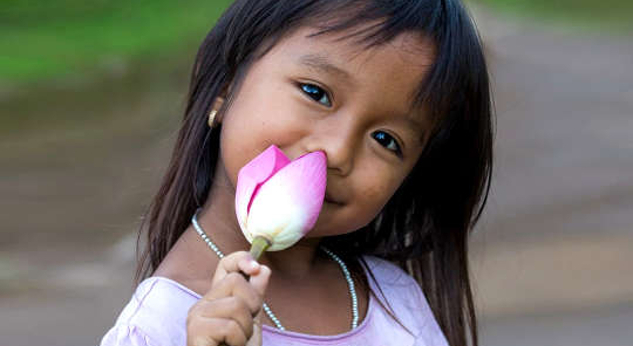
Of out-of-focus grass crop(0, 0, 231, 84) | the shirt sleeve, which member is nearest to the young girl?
the shirt sleeve

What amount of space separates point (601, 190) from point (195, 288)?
9.08 ft

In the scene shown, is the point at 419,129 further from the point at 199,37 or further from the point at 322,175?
the point at 199,37

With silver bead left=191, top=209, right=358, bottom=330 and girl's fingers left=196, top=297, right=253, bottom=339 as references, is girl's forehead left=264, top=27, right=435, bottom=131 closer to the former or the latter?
silver bead left=191, top=209, right=358, bottom=330

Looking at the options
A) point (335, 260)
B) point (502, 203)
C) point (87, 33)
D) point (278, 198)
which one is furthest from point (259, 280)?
point (87, 33)

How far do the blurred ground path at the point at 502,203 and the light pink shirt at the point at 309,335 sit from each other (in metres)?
1.25

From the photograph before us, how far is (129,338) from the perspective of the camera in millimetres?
1464

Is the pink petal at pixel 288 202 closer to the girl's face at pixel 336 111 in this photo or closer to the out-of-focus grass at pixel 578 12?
the girl's face at pixel 336 111

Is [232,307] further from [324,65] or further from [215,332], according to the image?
[324,65]

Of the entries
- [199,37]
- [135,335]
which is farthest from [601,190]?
[135,335]

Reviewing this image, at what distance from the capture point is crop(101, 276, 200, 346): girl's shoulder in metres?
1.47

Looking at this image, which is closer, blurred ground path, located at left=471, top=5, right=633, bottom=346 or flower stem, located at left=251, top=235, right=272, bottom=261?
flower stem, located at left=251, top=235, right=272, bottom=261

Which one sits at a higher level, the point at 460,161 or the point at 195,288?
the point at 460,161

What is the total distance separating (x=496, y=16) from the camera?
213 inches

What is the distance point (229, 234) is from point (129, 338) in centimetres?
26
